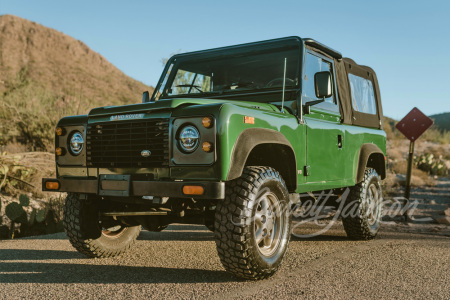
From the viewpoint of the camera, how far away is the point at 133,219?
16.0 ft

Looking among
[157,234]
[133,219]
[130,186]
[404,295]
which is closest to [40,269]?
[133,219]

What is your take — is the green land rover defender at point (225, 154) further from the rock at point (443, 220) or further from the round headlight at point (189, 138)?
the rock at point (443, 220)

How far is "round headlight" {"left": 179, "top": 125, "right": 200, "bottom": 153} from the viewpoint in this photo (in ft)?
13.1

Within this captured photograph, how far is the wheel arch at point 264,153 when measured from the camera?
159 inches

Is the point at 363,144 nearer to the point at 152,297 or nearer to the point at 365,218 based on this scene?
the point at 365,218

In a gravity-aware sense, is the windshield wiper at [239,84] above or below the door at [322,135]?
above

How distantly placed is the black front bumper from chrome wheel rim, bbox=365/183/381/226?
3.67 m

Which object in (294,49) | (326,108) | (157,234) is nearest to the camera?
(294,49)

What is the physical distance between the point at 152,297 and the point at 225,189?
1.07 m

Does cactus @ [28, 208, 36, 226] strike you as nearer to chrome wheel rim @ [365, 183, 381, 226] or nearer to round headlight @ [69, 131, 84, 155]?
round headlight @ [69, 131, 84, 155]

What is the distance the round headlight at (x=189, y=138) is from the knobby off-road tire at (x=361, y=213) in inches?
133

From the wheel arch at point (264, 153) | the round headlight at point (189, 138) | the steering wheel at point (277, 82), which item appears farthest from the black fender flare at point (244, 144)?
the steering wheel at point (277, 82)

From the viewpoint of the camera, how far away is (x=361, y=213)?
259 inches

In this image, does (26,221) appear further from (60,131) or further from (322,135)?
(322,135)
